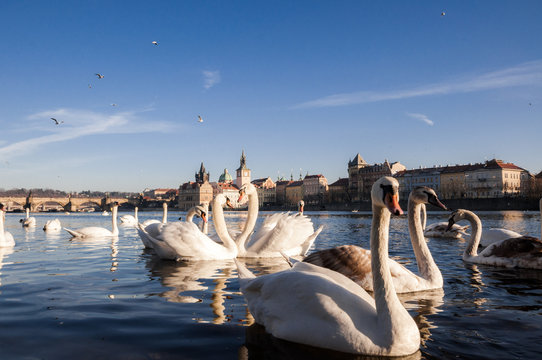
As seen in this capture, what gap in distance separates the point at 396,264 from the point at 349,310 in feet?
7.85

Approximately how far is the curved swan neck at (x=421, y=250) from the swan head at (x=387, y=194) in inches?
108

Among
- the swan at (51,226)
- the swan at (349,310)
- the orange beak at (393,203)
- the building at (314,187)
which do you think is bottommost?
the swan at (51,226)

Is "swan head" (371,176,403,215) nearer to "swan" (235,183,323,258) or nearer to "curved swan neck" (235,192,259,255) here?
"swan" (235,183,323,258)

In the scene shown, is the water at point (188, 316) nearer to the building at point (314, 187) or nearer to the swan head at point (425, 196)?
the swan head at point (425, 196)

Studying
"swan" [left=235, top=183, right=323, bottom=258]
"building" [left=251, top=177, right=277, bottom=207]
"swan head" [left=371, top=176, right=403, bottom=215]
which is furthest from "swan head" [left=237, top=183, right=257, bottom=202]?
"building" [left=251, top=177, right=277, bottom=207]

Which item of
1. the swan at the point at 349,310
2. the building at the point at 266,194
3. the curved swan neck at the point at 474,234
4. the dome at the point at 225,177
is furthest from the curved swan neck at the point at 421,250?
the dome at the point at 225,177

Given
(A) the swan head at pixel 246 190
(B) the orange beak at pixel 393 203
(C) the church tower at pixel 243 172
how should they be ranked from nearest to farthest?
(B) the orange beak at pixel 393 203
(A) the swan head at pixel 246 190
(C) the church tower at pixel 243 172

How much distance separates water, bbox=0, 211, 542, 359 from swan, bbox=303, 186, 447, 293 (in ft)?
0.60

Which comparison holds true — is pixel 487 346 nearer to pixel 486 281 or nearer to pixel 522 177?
pixel 486 281

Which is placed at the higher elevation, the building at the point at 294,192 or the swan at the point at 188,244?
the building at the point at 294,192

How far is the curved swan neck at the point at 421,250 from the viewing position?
569 centimetres

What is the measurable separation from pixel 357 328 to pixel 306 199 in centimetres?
15054

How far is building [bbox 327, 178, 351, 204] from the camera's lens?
437 feet

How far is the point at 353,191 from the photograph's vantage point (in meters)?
137
